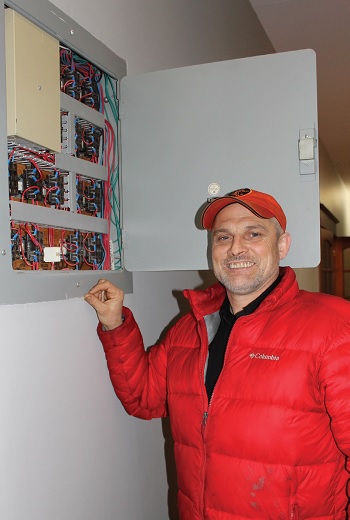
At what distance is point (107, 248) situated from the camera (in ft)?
5.32

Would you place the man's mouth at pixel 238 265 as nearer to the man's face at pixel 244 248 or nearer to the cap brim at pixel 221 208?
the man's face at pixel 244 248

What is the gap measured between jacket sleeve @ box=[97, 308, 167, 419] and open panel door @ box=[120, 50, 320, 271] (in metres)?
0.20

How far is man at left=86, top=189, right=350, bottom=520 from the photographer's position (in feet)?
4.40

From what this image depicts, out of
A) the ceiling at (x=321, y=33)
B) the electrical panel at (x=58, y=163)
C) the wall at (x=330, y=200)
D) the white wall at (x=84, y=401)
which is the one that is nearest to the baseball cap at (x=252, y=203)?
the electrical panel at (x=58, y=163)

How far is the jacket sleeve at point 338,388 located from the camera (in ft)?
4.33

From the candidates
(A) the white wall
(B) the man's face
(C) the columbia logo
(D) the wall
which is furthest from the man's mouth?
(D) the wall

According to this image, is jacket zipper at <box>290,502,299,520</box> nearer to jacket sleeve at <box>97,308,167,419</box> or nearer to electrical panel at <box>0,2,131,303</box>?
jacket sleeve at <box>97,308,167,419</box>

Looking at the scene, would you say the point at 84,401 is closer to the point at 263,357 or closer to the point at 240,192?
the point at 263,357

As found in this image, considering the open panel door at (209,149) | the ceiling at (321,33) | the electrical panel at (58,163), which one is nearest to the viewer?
the electrical panel at (58,163)

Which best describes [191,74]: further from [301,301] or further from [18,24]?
[301,301]

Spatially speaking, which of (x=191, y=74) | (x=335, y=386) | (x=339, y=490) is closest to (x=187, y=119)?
(x=191, y=74)

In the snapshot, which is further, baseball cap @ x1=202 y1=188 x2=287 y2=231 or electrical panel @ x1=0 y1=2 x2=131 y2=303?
baseball cap @ x1=202 y1=188 x2=287 y2=231

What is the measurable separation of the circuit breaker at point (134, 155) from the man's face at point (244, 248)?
5 cm

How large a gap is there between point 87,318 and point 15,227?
0.37 m
